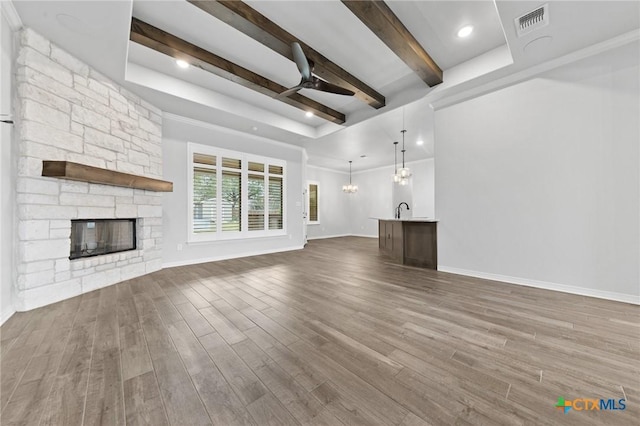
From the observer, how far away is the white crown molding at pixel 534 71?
2604 mm

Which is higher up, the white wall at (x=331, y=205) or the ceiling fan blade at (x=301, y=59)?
the ceiling fan blade at (x=301, y=59)

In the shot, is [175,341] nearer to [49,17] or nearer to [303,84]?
[303,84]

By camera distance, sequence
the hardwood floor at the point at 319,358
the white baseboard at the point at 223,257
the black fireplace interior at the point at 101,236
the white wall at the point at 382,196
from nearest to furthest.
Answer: the hardwood floor at the point at 319,358, the black fireplace interior at the point at 101,236, the white baseboard at the point at 223,257, the white wall at the point at 382,196

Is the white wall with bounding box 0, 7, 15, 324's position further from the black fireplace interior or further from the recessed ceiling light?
the recessed ceiling light

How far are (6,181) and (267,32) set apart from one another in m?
3.10

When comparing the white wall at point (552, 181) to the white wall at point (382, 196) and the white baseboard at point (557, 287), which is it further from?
the white wall at point (382, 196)

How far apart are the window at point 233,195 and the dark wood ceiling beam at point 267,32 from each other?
2.92 metres

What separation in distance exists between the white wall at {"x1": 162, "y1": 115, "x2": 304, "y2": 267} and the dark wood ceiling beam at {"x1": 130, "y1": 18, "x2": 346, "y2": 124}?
5.85 ft

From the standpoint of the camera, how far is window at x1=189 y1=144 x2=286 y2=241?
4.86 metres

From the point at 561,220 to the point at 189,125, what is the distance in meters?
6.42

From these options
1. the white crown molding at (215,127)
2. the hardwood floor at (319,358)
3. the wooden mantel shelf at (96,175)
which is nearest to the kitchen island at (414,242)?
the hardwood floor at (319,358)

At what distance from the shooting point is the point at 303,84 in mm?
2857

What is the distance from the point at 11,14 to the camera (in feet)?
7.33

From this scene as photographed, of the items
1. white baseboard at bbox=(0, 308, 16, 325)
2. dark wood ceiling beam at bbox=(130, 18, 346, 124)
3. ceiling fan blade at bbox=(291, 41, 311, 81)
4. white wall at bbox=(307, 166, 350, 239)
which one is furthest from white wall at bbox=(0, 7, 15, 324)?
white wall at bbox=(307, 166, 350, 239)
